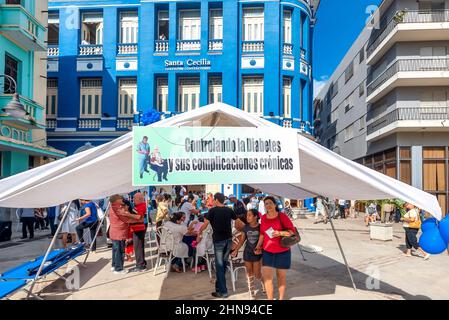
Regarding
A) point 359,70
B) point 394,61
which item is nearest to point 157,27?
point 394,61

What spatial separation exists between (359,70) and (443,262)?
26.0m

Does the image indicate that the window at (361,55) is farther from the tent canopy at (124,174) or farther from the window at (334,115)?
the tent canopy at (124,174)

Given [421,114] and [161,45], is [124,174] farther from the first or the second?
[421,114]

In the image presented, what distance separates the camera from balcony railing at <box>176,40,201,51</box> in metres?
22.6

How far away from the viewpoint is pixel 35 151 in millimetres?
15688

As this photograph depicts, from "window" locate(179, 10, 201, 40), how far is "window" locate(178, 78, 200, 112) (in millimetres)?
2943

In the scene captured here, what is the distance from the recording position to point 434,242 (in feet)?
17.1

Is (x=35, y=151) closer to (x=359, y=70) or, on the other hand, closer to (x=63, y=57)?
(x=63, y=57)

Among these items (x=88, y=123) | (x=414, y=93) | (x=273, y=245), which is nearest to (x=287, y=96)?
(x=414, y=93)

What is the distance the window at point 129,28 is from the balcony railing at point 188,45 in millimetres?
3132

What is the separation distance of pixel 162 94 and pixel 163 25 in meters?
4.88

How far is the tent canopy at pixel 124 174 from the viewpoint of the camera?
4.62m

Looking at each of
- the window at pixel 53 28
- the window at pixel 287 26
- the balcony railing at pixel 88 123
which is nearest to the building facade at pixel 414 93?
the window at pixel 287 26

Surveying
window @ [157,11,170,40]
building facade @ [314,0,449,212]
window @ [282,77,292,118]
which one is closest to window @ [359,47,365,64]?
building facade @ [314,0,449,212]
